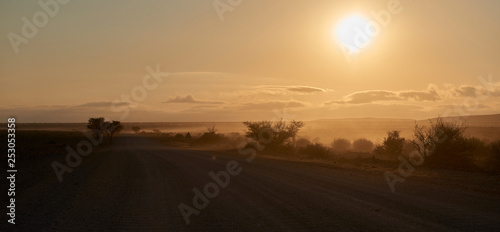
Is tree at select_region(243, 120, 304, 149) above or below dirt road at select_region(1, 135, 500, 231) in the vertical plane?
above

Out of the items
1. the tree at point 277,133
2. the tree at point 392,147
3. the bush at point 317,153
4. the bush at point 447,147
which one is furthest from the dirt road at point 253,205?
the tree at point 277,133

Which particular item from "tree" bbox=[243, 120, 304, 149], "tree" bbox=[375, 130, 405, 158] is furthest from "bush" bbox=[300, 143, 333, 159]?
"tree" bbox=[243, 120, 304, 149]

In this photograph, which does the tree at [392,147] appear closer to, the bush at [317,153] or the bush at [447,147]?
the bush at [317,153]

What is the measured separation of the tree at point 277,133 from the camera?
42281 mm

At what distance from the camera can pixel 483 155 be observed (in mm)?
27969

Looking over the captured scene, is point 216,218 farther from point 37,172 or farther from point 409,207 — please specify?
point 37,172

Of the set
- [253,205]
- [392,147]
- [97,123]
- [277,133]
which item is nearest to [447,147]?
[392,147]

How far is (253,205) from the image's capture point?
10.9 meters

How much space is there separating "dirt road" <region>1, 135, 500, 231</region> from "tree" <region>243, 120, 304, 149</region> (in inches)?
997

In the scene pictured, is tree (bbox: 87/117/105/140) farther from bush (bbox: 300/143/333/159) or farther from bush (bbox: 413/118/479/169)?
bush (bbox: 413/118/479/169)

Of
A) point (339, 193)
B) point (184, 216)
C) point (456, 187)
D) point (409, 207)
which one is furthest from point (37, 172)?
point (456, 187)

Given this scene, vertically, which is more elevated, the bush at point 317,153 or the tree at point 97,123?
the tree at point 97,123

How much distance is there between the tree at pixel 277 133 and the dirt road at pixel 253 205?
25.3 meters

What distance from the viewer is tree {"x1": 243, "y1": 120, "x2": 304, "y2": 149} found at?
139 feet
